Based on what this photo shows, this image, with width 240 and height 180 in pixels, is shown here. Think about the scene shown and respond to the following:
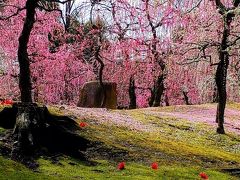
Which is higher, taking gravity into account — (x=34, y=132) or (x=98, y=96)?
(x=34, y=132)

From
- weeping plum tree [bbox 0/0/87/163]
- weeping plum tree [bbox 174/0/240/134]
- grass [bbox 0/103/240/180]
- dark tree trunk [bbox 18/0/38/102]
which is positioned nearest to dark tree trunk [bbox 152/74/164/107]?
weeping plum tree [bbox 174/0/240/134]

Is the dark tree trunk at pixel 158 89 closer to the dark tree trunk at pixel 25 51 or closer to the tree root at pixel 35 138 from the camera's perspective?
the dark tree trunk at pixel 25 51

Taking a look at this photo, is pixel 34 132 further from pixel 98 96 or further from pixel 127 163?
pixel 98 96

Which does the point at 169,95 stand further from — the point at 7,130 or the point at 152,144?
the point at 7,130

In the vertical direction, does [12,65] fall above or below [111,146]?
above

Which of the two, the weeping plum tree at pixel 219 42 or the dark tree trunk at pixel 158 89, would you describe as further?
the dark tree trunk at pixel 158 89

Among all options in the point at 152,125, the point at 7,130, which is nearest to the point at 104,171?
the point at 7,130

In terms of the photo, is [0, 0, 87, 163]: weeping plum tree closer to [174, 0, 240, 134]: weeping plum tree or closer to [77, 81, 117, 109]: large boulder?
[174, 0, 240, 134]: weeping plum tree

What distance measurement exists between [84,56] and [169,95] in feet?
32.0

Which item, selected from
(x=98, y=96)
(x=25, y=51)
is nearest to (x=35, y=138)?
(x=25, y=51)

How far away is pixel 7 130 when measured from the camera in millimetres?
10117

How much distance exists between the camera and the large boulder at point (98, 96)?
27.8m

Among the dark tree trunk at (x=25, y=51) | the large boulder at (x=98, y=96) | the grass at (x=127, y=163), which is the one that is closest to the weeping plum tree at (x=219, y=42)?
the grass at (x=127, y=163)

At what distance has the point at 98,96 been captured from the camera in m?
28.4
